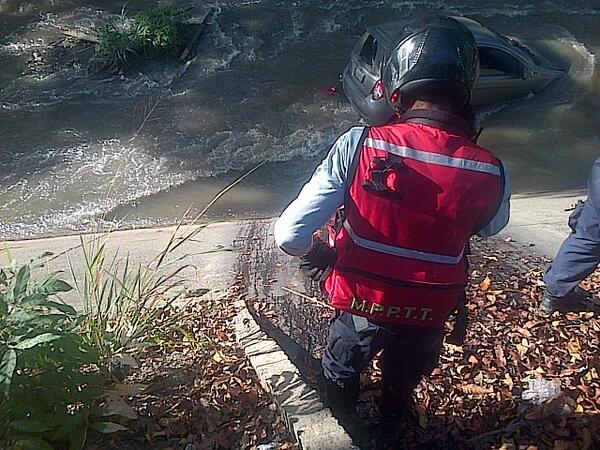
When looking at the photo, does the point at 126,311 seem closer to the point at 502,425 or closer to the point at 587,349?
the point at 502,425

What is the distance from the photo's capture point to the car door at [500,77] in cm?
1038

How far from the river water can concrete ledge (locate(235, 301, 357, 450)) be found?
16.1ft

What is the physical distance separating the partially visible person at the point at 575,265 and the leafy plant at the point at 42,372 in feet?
8.92

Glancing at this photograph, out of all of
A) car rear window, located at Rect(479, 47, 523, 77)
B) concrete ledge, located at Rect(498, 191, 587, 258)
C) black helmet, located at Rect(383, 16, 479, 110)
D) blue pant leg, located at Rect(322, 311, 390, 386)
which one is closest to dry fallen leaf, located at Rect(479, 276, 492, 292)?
concrete ledge, located at Rect(498, 191, 587, 258)

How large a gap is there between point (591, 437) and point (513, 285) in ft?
4.81

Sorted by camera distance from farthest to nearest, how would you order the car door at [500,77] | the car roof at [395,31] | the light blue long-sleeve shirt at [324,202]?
the car door at [500,77], the car roof at [395,31], the light blue long-sleeve shirt at [324,202]

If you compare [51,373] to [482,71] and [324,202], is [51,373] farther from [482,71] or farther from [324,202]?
[482,71]

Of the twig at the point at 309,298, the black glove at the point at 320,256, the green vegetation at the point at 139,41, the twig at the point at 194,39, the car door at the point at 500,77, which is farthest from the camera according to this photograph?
the twig at the point at 194,39

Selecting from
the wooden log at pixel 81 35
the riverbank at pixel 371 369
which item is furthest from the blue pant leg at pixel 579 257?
the wooden log at pixel 81 35

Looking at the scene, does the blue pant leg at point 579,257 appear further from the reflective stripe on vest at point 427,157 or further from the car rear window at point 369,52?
the car rear window at point 369,52

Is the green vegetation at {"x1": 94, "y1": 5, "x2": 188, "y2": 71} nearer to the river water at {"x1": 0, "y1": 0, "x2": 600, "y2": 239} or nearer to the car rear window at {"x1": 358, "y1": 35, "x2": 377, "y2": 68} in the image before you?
the river water at {"x1": 0, "y1": 0, "x2": 600, "y2": 239}

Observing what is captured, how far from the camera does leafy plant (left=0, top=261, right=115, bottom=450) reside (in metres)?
2.58

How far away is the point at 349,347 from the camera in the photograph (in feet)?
10.1

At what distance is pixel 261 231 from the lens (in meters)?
6.18
